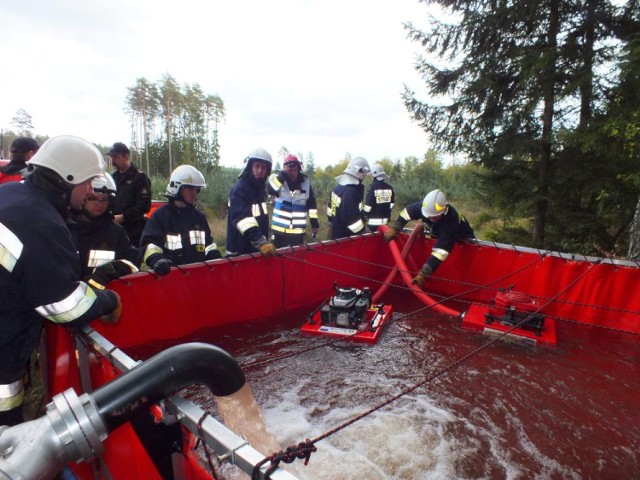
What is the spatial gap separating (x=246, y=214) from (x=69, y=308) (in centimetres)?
304

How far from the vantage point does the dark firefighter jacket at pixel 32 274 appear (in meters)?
1.61

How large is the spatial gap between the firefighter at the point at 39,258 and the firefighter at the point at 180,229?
168 centimetres

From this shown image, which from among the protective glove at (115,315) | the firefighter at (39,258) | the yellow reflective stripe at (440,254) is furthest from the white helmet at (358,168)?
the firefighter at (39,258)

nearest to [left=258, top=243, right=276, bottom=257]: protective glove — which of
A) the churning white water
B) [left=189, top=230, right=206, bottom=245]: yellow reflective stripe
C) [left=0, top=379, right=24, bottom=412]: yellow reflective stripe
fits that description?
[left=189, top=230, right=206, bottom=245]: yellow reflective stripe

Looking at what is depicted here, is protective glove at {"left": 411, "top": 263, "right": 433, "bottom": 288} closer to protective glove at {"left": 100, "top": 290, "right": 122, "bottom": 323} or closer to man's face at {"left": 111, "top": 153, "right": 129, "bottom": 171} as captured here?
Answer: protective glove at {"left": 100, "top": 290, "right": 122, "bottom": 323}

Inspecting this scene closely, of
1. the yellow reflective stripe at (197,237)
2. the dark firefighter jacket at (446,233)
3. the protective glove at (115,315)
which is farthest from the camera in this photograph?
the dark firefighter jacket at (446,233)

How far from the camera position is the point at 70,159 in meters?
1.84

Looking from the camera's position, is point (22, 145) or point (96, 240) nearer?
point (96, 240)

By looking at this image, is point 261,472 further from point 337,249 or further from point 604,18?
point 604,18

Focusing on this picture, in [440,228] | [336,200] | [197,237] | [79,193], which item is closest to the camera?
[79,193]

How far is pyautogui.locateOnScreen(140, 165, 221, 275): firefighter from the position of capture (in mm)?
3766

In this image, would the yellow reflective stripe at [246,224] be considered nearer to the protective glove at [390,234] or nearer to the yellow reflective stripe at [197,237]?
the yellow reflective stripe at [197,237]

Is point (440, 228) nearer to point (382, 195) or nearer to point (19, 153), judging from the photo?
point (382, 195)

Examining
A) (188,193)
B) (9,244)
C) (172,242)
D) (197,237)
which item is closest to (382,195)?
(197,237)
